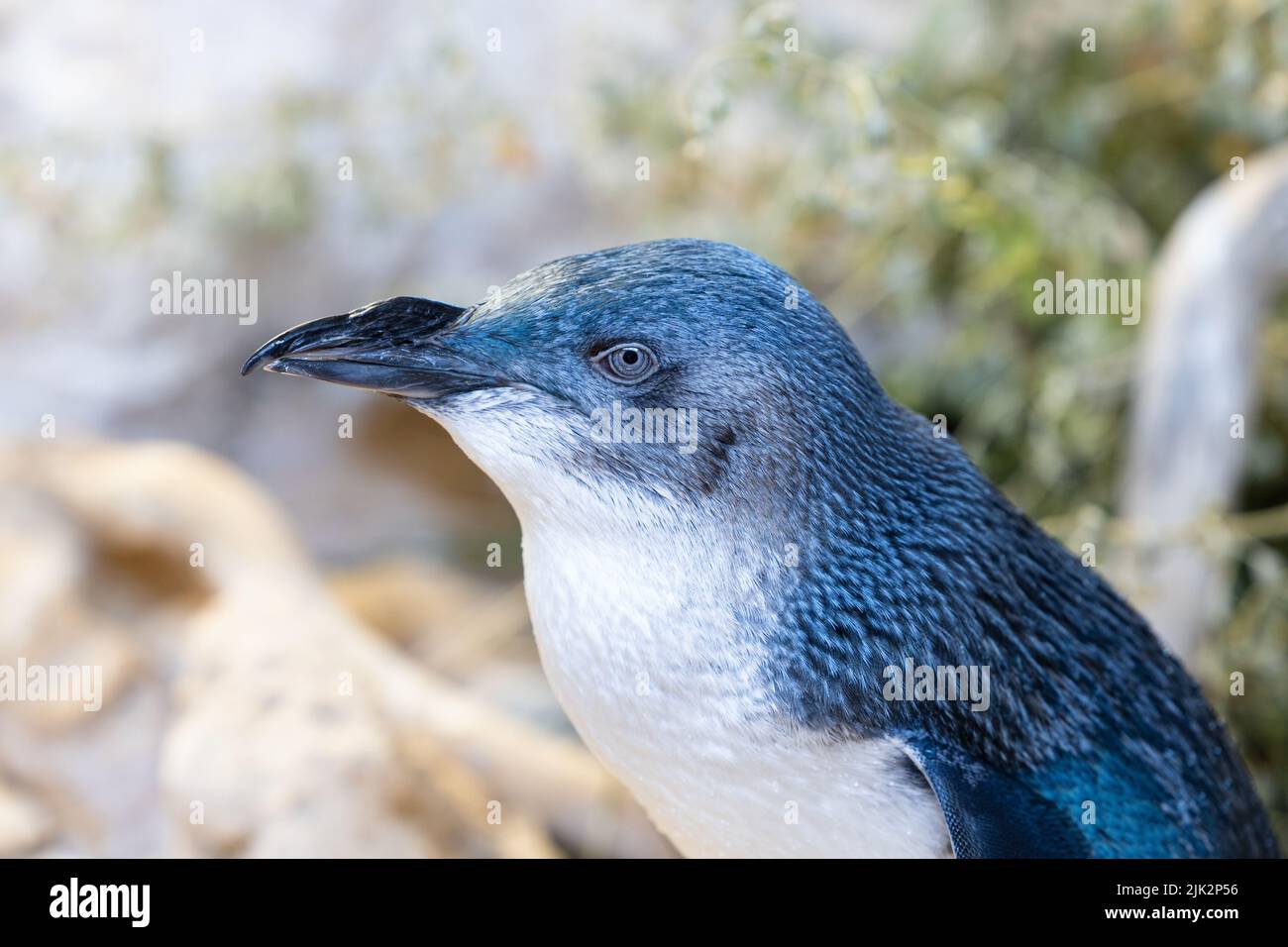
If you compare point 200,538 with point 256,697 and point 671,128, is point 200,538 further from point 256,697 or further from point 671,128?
point 671,128

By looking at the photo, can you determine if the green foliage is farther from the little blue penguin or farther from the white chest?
the white chest

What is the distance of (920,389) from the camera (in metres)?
2.85

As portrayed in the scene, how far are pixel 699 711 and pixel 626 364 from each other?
0.93ft

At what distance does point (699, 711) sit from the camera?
3.43 feet

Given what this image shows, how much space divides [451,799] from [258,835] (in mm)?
282

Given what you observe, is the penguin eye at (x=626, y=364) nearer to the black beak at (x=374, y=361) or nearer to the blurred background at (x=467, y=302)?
the black beak at (x=374, y=361)

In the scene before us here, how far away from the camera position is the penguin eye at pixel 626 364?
103cm

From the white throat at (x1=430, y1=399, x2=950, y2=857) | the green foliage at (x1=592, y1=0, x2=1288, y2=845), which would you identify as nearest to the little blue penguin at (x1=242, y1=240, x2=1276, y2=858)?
the white throat at (x1=430, y1=399, x2=950, y2=857)

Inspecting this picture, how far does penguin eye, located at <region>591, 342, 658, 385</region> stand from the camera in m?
1.03

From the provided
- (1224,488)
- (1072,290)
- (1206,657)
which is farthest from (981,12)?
(1206,657)

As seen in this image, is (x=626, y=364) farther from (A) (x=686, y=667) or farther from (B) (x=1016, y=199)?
(B) (x=1016, y=199)

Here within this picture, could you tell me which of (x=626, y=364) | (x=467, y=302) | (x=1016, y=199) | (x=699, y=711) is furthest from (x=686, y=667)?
(x=467, y=302)

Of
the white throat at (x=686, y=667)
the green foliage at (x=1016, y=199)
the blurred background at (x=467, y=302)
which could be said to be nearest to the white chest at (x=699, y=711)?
the white throat at (x=686, y=667)

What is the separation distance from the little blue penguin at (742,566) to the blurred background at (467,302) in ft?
1.92
